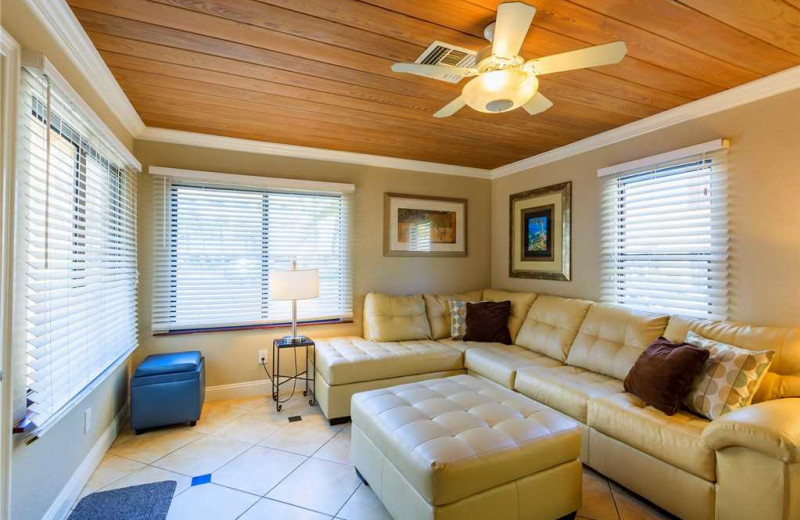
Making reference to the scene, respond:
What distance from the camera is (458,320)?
3.88 metres

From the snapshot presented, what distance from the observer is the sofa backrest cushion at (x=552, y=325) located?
10.3 feet

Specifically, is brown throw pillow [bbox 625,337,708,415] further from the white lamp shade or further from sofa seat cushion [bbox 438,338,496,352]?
the white lamp shade

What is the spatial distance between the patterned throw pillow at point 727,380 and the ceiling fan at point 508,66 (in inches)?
64.6

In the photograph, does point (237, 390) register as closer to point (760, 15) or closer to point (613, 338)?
point (613, 338)

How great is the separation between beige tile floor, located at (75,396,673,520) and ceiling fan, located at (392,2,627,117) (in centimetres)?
211

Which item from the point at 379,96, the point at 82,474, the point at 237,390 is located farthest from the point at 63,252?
the point at 237,390

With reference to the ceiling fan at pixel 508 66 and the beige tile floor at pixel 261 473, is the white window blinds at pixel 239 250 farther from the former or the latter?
the ceiling fan at pixel 508 66

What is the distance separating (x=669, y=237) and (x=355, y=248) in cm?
271

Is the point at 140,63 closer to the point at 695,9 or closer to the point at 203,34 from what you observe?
the point at 203,34

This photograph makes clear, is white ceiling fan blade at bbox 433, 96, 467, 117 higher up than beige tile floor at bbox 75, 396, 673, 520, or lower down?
higher up

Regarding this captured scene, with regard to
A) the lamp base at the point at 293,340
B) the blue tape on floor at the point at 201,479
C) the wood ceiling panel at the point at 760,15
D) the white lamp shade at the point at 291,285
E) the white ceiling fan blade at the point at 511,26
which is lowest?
the blue tape on floor at the point at 201,479

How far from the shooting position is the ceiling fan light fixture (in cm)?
169

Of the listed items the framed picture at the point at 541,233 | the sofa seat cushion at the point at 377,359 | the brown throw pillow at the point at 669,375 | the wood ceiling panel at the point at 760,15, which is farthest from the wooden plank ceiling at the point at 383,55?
the sofa seat cushion at the point at 377,359

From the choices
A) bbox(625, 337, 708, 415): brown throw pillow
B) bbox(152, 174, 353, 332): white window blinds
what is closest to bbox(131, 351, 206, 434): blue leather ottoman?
bbox(152, 174, 353, 332): white window blinds
